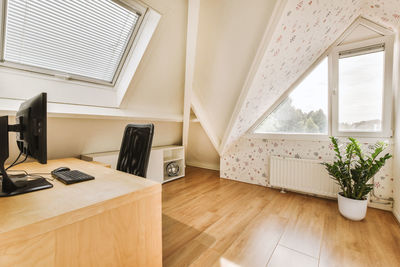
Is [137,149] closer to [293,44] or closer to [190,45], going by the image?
[190,45]

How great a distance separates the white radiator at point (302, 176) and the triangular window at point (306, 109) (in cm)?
50

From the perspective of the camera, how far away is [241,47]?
1.95 metres

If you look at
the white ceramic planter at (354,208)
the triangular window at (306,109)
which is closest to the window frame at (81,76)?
the triangular window at (306,109)

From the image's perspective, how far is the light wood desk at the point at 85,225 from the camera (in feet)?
2.00

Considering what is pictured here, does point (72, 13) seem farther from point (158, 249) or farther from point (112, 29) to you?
point (158, 249)

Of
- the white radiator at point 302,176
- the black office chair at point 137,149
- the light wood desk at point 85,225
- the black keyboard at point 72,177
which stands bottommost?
the white radiator at point 302,176

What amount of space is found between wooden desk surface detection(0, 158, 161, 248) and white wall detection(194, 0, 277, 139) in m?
1.69

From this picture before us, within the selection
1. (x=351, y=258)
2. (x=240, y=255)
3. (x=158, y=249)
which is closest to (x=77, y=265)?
(x=158, y=249)

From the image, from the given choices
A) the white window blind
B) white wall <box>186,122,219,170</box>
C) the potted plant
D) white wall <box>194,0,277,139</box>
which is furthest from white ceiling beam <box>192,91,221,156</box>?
the potted plant

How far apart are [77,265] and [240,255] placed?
118cm

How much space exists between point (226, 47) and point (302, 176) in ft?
6.81

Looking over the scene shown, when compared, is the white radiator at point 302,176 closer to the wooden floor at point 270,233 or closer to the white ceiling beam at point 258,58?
the wooden floor at point 270,233

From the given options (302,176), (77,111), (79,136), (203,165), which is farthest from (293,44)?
(203,165)

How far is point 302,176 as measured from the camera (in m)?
2.61
